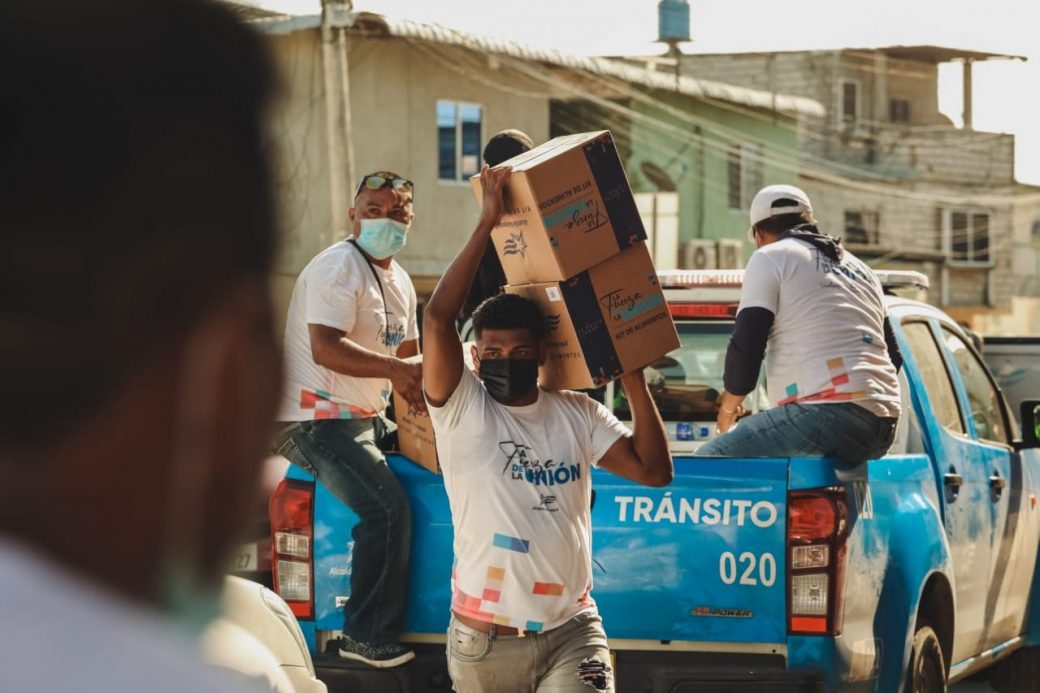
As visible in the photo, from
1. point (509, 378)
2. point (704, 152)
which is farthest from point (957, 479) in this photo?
point (704, 152)

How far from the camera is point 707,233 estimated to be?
37.7m

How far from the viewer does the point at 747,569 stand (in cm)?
506

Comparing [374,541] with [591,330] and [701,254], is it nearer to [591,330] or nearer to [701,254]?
[591,330]

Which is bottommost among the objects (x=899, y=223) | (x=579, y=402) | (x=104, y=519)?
(x=899, y=223)

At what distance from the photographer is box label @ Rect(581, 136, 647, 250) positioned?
475cm

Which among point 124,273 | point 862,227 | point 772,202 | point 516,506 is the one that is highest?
point 124,273

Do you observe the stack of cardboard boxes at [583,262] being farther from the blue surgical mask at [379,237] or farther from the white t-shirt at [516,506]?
the blue surgical mask at [379,237]

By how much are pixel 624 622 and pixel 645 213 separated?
73.4 feet

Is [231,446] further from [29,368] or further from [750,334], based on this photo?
[750,334]

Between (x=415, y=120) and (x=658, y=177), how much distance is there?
8018 millimetres

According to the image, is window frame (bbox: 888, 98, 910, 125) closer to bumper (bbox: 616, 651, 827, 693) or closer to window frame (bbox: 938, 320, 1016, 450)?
window frame (bbox: 938, 320, 1016, 450)

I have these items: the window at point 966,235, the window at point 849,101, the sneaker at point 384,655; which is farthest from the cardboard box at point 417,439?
the window at point 966,235

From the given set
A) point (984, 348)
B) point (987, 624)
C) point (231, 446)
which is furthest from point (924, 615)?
point (231, 446)

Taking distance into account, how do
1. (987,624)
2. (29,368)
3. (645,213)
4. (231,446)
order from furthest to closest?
(645,213) < (987,624) < (231,446) < (29,368)
